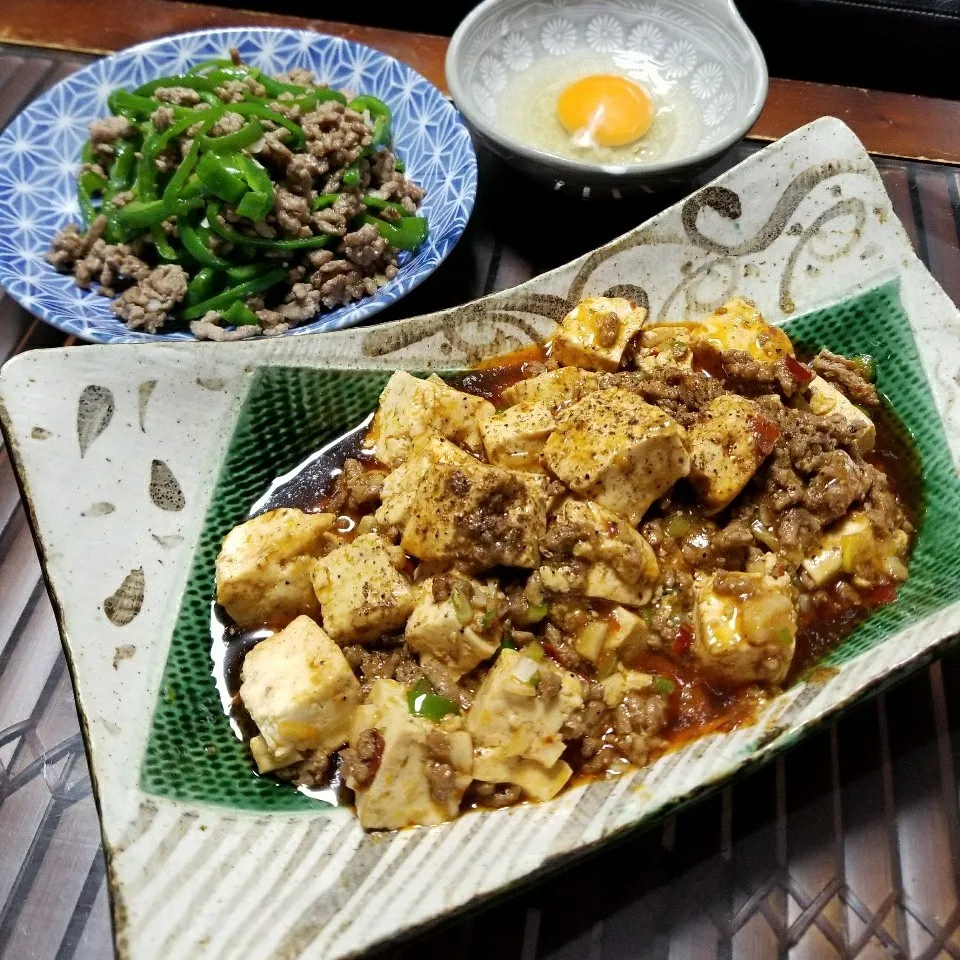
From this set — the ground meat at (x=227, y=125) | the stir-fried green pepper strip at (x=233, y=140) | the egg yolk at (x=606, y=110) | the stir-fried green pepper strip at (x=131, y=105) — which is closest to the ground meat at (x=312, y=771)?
the stir-fried green pepper strip at (x=233, y=140)

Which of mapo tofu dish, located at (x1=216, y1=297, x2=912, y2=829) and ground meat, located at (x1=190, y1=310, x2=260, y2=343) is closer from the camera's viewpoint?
mapo tofu dish, located at (x1=216, y1=297, x2=912, y2=829)

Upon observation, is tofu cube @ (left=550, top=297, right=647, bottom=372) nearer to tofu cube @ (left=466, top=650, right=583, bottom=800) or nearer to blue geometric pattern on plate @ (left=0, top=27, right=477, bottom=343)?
blue geometric pattern on plate @ (left=0, top=27, right=477, bottom=343)

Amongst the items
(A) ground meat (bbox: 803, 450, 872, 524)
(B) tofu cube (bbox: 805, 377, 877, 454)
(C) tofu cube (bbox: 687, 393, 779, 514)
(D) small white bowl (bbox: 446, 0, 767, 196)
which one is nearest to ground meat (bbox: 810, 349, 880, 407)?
(B) tofu cube (bbox: 805, 377, 877, 454)

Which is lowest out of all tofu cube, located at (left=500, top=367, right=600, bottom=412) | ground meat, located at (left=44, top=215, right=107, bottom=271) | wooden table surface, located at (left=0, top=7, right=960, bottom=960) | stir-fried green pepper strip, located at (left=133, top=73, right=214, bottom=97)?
wooden table surface, located at (left=0, top=7, right=960, bottom=960)

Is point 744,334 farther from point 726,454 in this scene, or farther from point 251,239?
point 251,239

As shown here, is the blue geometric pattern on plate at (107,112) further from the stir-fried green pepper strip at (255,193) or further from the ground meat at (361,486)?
the ground meat at (361,486)

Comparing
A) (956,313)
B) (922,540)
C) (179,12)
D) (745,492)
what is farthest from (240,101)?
(922,540)
